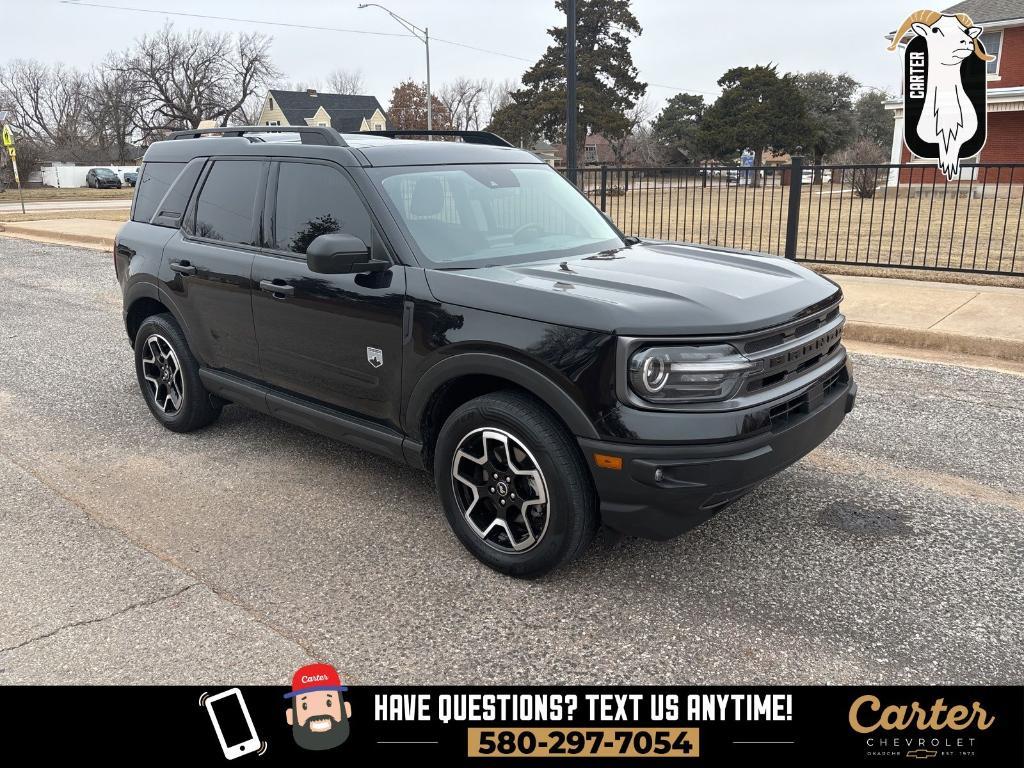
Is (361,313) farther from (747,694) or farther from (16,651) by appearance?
(747,694)

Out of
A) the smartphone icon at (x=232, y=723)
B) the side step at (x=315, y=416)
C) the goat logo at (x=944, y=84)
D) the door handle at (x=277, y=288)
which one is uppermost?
the goat logo at (x=944, y=84)

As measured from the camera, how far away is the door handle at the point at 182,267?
5009 mm

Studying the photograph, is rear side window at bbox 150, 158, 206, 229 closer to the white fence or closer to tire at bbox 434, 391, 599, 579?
tire at bbox 434, 391, 599, 579

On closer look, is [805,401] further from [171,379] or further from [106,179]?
[106,179]

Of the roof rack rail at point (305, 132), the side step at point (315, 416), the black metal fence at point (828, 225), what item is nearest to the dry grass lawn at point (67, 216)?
the black metal fence at point (828, 225)

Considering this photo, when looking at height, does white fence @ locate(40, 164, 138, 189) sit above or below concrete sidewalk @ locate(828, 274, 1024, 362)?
above

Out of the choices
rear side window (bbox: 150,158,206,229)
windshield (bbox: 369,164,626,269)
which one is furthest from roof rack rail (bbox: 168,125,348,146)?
windshield (bbox: 369,164,626,269)

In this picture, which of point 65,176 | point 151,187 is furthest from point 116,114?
point 151,187

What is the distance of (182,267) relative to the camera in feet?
16.7

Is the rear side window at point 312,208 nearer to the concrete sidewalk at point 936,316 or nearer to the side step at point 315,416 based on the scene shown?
the side step at point 315,416

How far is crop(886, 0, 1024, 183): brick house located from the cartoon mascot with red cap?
1337 inches

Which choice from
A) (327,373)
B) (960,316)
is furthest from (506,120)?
(327,373)

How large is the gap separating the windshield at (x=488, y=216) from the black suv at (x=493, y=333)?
0.5 inches

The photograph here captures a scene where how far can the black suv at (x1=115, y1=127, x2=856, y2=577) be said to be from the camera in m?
3.14
